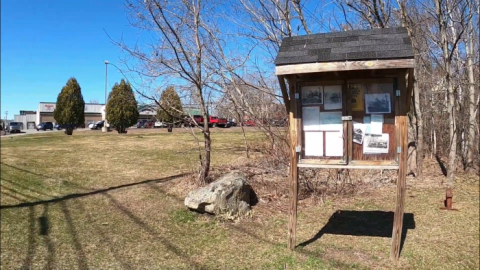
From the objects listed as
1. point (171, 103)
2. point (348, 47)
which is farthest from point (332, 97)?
point (171, 103)

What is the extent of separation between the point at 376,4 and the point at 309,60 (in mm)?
5666

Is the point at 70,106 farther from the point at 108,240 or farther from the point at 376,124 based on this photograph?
the point at 376,124

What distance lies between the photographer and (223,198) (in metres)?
6.02

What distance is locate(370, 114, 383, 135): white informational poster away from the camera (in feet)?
13.9

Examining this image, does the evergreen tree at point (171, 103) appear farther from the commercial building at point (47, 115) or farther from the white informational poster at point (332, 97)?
the commercial building at point (47, 115)

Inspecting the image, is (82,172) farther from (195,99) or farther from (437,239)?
(437,239)

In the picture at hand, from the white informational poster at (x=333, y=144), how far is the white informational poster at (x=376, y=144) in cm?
26

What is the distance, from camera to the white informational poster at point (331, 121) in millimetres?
4363

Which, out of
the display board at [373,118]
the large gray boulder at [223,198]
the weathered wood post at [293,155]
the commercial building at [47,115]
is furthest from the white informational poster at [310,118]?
the commercial building at [47,115]

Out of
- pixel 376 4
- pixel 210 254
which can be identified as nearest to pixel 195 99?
pixel 210 254

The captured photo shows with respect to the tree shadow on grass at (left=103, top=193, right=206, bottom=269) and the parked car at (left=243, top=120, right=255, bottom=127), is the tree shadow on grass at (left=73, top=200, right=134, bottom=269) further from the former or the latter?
the parked car at (left=243, top=120, right=255, bottom=127)

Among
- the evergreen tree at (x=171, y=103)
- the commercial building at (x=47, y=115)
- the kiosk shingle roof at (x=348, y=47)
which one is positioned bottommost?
the evergreen tree at (x=171, y=103)

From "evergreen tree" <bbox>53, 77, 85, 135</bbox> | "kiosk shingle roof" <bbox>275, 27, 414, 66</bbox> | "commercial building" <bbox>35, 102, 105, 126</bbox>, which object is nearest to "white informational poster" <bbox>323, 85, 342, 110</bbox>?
"kiosk shingle roof" <bbox>275, 27, 414, 66</bbox>

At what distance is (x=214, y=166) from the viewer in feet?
32.3
